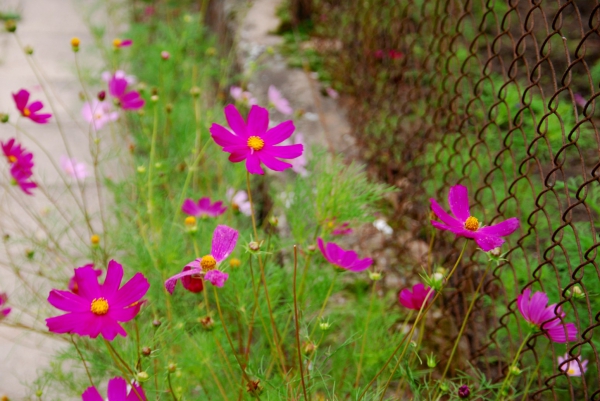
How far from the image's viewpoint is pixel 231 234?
0.70m

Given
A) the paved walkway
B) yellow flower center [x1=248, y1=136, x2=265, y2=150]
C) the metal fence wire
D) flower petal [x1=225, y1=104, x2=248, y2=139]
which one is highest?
flower petal [x1=225, y1=104, x2=248, y2=139]

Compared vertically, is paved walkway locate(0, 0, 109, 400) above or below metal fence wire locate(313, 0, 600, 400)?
below

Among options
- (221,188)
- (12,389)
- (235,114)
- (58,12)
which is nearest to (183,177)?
(221,188)

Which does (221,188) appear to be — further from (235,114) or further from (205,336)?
(235,114)

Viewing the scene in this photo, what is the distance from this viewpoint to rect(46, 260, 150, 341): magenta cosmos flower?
0.60m

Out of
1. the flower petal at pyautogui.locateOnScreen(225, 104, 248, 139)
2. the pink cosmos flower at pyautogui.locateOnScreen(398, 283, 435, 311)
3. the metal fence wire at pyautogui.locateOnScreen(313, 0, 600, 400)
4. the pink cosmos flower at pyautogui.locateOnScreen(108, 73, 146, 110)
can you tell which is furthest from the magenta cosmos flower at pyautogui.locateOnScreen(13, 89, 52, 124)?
the metal fence wire at pyautogui.locateOnScreen(313, 0, 600, 400)

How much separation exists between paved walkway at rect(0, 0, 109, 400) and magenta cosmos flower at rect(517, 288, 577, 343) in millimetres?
898

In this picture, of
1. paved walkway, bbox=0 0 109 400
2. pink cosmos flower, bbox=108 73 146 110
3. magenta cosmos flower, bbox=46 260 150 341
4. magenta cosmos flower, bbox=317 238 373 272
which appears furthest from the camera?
paved walkway, bbox=0 0 109 400

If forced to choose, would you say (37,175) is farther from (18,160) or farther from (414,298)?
(414,298)

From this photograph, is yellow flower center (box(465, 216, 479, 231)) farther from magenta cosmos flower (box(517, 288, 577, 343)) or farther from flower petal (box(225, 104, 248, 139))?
flower petal (box(225, 104, 248, 139))

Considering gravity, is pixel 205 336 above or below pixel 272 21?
below

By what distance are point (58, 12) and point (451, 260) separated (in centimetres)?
298

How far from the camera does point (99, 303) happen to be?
622 millimetres

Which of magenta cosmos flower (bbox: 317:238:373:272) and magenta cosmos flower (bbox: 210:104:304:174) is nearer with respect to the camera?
magenta cosmos flower (bbox: 210:104:304:174)
